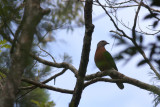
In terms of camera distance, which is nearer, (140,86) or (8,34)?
(8,34)

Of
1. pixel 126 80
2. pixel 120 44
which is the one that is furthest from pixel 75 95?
pixel 120 44

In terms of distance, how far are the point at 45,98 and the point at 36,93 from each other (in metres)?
0.17

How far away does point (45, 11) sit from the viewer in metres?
1.89

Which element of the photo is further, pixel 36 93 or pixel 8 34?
pixel 36 93

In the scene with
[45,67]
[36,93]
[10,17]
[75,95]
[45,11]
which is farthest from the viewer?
[36,93]

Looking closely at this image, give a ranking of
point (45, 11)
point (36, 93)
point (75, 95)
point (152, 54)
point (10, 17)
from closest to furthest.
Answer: point (152, 54), point (45, 11), point (10, 17), point (75, 95), point (36, 93)

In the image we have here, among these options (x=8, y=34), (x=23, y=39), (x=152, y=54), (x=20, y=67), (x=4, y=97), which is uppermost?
(x=8, y=34)

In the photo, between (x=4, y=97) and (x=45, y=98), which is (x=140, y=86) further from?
(x=45, y=98)

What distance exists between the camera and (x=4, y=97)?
174 cm

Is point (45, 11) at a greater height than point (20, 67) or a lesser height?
greater

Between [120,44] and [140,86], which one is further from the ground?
[140,86]

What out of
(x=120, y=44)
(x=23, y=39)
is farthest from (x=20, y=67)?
(x=120, y=44)

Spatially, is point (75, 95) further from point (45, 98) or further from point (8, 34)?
point (45, 98)

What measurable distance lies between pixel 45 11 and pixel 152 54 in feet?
3.49
